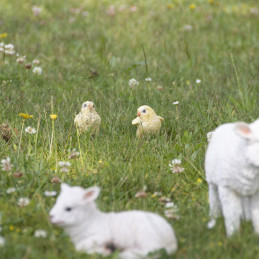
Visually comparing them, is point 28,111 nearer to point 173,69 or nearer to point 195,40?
point 173,69

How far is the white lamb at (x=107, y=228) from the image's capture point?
2.56 m

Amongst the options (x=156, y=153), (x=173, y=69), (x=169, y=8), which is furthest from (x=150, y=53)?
(x=156, y=153)

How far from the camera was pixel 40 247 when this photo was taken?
269 centimetres

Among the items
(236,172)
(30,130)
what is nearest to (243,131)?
(236,172)

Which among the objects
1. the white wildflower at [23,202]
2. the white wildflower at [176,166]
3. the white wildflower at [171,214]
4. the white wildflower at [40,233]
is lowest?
the white wildflower at [176,166]

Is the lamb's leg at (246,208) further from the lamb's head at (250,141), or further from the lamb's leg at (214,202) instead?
the lamb's head at (250,141)

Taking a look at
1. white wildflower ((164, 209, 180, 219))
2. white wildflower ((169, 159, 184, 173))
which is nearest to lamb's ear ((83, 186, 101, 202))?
white wildflower ((164, 209, 180, 219))

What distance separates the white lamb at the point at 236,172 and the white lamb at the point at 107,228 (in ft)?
1.47

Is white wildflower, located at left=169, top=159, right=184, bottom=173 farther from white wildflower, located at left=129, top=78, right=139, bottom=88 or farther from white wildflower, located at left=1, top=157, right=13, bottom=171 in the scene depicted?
white wildflower, located at left=129, top=78, right=139, bottom=88

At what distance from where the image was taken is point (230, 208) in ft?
9.45

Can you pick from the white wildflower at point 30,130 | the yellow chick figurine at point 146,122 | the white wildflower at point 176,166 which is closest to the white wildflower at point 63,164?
the white wildflower at point 30,130

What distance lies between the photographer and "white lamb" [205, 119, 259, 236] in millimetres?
2766

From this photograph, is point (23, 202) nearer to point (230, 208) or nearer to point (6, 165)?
point (6, 165)

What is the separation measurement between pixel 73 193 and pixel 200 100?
9.38ft
